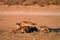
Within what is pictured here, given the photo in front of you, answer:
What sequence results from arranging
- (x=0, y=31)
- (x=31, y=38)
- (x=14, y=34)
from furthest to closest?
(x=0, y=31) < (x=14, y=34) < (x=31, y=38)

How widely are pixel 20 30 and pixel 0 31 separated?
0.99 meters

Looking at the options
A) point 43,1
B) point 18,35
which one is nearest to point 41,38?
point 18,35

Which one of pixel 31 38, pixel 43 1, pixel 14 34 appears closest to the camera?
pixel 31 38

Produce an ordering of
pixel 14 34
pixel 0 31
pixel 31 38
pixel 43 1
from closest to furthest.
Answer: pixel 31 38 < pixel 14 34 < pixel 0 31 < pixel 43 1

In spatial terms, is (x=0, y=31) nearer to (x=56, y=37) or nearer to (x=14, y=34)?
(x=14, y=34)

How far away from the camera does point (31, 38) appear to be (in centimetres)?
906

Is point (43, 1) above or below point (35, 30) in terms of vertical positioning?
below

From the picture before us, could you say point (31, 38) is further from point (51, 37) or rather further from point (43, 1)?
point (43, 1)

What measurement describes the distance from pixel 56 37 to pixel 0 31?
2.63 m

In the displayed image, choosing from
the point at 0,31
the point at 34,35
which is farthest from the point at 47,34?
the point at 0,31

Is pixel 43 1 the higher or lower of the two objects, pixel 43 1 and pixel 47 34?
the lower

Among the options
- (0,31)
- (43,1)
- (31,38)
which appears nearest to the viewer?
(31,38)

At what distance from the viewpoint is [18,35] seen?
9633 mm

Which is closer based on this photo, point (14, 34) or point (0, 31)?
point (14, 34)
